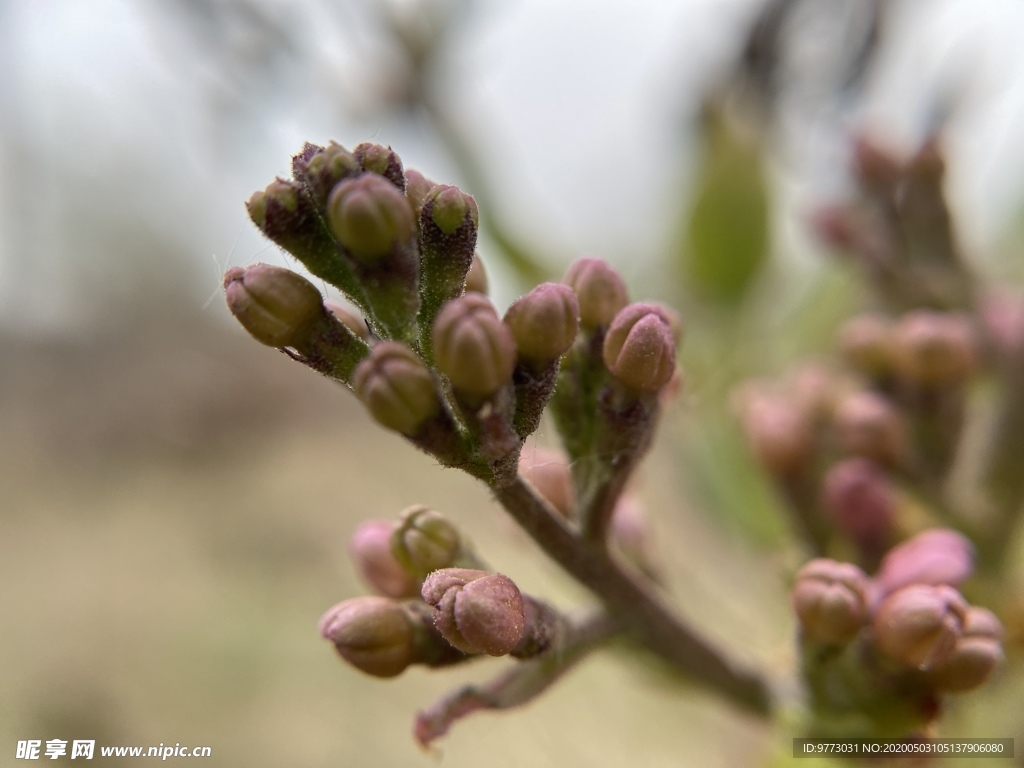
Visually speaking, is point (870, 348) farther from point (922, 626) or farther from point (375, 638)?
point (375, 638)

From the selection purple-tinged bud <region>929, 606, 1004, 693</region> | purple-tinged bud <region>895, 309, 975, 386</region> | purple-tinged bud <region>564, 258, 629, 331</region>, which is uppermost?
purple-tinged bud <region>895, 309, 975, 386</region>

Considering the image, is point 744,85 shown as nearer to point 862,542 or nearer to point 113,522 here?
point 862,542

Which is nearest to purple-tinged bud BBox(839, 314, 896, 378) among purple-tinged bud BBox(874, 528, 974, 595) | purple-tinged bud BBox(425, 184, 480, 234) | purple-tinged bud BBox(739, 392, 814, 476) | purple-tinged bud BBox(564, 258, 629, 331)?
purple-tinged bud BBox(739, 392, 814, 476)

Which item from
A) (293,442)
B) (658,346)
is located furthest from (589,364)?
(293,442)

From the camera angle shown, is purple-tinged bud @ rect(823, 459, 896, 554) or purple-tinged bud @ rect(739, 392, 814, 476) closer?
purple-tinged bud @ rect(823, 459, 896, 554)

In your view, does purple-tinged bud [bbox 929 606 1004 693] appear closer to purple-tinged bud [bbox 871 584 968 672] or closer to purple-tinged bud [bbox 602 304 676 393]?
purple-tinged bud [bbox 871 584 968 672]

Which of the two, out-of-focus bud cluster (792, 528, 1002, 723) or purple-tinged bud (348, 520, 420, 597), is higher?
purple-tinged bud (348, 520, 420, 597)
